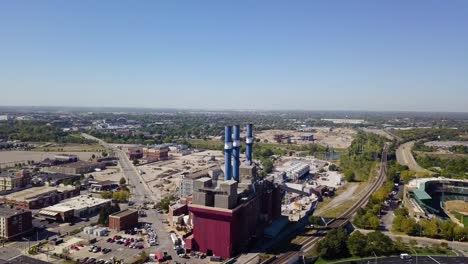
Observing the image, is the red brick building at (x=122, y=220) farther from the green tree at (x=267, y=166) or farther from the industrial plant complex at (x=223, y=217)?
the green tree at (x=267, y=166)

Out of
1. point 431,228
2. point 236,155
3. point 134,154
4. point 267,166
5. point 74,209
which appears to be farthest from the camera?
point 134,154

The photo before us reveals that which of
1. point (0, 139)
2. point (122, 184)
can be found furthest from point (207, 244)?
point (0, 139)

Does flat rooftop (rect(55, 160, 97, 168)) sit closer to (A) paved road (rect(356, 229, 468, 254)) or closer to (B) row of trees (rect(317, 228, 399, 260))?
(B) row of trees (rect(317, 228, 399, 260))

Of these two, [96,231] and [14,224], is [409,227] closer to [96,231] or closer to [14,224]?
[96,231]

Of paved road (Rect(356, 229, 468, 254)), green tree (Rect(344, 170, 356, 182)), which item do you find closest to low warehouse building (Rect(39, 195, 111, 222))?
paved road (Rect(356, 229, 468, 254))

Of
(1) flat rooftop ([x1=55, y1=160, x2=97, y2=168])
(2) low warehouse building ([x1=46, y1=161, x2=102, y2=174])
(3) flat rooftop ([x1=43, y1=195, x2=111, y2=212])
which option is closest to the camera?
(3) flat rooftop ([x1=43, y1=195, x2=111, y2=212])

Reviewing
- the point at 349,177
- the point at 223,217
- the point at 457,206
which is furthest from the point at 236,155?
the point at 349,177
